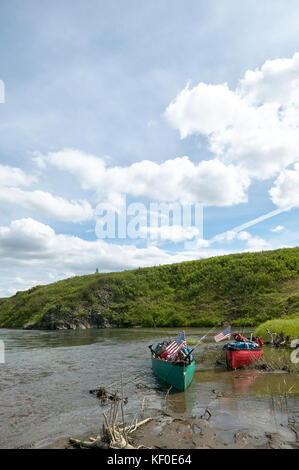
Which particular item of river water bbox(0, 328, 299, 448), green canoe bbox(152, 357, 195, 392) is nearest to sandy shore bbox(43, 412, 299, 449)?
river water bbox(0, 328, 299, 448)

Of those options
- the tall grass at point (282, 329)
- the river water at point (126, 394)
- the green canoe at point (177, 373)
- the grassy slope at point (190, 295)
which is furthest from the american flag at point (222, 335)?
the grassy slope at point (190, 295)

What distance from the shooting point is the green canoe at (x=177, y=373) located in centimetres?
1531

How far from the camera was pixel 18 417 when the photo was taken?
12.9m

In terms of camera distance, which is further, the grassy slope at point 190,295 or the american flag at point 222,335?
the grassy slope at point 190,295

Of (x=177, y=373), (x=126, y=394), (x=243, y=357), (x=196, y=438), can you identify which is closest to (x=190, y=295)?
(x=243, y=357)

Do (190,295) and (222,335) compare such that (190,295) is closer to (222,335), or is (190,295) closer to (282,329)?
(282,329)

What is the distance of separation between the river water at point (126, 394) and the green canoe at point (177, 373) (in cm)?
47

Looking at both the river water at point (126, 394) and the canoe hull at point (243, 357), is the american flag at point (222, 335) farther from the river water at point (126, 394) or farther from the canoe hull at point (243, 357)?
the river water at point (126, 394)

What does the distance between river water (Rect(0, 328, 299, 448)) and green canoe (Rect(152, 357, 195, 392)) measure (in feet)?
1.55

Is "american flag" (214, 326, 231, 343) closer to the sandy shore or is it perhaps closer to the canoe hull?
the canoe hull

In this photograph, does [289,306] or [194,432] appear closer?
[194,432]
